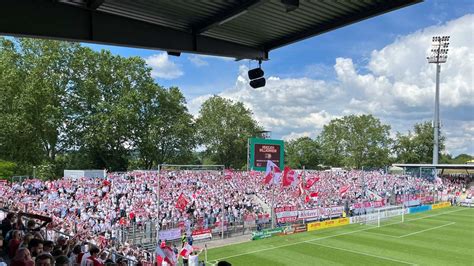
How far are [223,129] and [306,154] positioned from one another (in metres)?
37.5

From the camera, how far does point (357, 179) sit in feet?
165

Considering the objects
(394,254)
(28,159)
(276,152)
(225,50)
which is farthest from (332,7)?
(28,159)

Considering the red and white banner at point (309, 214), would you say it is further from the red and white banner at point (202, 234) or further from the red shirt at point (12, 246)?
the red shirt at point (12, 246)

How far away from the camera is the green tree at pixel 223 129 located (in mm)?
71250

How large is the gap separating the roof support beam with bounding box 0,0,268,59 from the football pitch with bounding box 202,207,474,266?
47.5ft

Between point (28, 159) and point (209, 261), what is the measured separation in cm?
3005

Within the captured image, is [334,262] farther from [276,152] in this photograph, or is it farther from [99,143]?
[99,143]

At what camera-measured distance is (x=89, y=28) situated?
7215 millimetres

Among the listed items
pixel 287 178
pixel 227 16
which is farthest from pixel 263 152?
pixel 227 16

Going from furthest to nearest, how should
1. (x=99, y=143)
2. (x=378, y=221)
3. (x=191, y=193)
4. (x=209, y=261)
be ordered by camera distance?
(x=99, y=143) < (x=378, y=221) < (x=191, y=193) < (x=209, y=261)

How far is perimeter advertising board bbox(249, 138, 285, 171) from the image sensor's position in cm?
3969

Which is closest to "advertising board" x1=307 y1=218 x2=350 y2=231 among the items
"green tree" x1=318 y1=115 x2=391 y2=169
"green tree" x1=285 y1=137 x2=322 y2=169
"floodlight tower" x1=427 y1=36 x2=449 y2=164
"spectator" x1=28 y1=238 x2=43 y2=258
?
"spectator" x1=28 y1=238 x2=43 y2=258

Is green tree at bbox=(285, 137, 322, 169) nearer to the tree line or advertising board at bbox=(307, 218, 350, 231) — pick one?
the tree line

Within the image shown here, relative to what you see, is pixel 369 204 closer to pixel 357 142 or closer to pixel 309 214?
pixel 309 214
